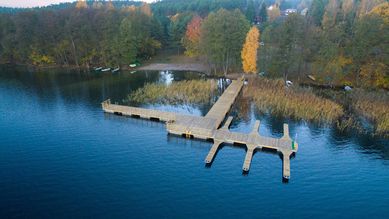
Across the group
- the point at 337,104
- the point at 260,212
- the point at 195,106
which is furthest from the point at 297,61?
the point at 260,212

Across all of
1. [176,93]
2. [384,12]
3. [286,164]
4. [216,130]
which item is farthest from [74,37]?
[384,12]

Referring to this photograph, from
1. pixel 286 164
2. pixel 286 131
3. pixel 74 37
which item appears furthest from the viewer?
pixel 74 37

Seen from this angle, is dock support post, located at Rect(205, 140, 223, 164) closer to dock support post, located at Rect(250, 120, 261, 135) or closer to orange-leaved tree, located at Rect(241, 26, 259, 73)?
dock support post, located at Rect(250, 120, 261, 135)

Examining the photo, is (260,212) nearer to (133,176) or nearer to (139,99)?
(133,176)

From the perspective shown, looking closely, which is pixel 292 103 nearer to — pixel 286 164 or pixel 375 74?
pixel 286 164

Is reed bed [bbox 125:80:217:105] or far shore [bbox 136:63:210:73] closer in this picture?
reed bed [bbox 125:80:217:105]

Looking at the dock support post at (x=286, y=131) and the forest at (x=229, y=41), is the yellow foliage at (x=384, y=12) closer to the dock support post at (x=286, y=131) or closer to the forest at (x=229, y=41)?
the forest at (x=229, y=41)

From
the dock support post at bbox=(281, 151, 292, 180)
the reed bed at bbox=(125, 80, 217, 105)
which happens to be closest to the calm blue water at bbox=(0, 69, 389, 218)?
the dock support post at bbox=(281, 151, 292, 180)
